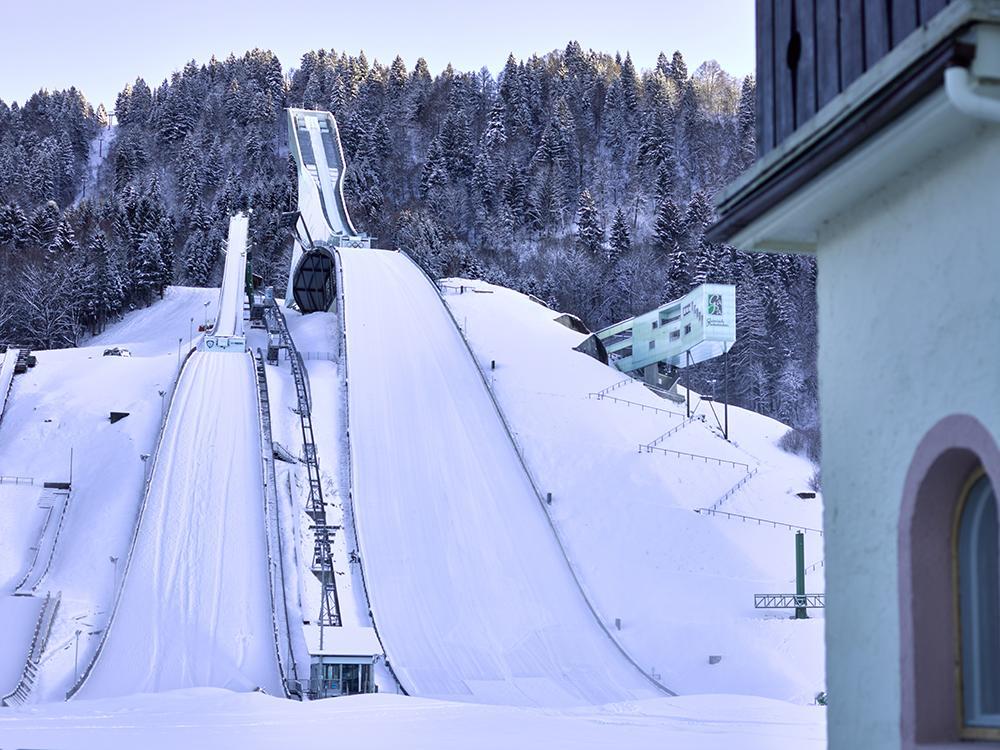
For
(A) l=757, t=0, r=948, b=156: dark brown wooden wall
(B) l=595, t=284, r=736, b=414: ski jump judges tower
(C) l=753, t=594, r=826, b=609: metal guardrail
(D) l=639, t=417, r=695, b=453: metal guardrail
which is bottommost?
(C) l=753, t=594, r=826, b=609: metal guardrail

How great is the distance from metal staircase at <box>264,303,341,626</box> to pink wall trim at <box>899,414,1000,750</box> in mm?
17935

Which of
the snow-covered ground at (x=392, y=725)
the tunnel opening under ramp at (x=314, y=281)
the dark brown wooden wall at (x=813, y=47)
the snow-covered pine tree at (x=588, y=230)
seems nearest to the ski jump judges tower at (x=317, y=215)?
the tunnel opening under ramp at (x=314, y=281)

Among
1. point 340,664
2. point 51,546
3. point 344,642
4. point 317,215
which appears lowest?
point 340,664

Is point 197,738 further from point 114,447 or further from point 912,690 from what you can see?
point 114,447

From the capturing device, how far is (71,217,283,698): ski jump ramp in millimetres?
20000

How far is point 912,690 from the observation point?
13.3 ft

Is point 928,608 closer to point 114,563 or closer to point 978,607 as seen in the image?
point 978,607

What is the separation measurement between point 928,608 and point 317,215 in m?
50.0

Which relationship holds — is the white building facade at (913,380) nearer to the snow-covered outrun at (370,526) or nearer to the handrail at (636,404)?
the snow-covered outrun at (370,526)

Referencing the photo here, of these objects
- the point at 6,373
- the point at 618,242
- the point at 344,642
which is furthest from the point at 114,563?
the point at 618,242

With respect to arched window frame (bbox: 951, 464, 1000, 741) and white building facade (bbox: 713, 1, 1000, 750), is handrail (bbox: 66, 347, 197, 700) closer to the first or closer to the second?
white building facade (bbox: 713, 1, 1000, 750)

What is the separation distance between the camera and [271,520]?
2569cm

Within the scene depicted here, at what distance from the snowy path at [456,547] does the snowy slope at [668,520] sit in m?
0.74

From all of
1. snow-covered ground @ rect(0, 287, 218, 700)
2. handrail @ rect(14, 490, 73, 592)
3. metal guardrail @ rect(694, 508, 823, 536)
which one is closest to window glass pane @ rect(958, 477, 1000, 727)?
snow-covered ground @ rect(0, 287, 218, 700)
